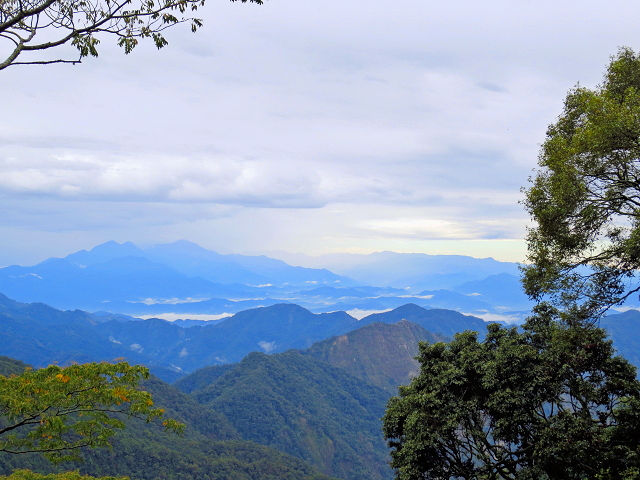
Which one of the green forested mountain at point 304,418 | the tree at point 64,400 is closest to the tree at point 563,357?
the tree at point 64,400

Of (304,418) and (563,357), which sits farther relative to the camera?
(304,418)

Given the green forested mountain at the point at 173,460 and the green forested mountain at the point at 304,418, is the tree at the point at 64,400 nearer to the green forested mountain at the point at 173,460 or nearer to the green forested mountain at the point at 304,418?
the green forested mountain at the point at 173,460

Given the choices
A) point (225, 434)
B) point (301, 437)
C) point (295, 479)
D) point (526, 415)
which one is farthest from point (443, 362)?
point (301, 437)

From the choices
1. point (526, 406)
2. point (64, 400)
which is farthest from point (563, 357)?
point (64, 400)

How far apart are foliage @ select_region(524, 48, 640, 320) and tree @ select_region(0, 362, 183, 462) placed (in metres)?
10.9

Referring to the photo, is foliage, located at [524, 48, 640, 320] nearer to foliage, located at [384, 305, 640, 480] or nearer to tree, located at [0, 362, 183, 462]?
foliage, located at [384, 305, 640, 480]

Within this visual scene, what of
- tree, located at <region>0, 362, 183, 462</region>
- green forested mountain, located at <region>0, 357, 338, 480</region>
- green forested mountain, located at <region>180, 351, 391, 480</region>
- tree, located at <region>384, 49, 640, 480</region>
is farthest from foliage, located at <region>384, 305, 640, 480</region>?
green forested mountain, located at <region>180, 351, 391, 480</region>

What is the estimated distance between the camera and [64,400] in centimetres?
1129

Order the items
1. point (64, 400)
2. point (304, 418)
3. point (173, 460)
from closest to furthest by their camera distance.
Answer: point (64, 400)
point (173, 460)
point (304, 418)

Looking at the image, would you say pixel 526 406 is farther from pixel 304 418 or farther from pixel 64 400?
pixel 304 418

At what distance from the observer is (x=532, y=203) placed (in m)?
13.0

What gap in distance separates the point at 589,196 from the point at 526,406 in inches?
263

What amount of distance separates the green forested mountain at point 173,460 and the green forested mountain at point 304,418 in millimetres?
39208

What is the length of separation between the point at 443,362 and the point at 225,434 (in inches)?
5642
